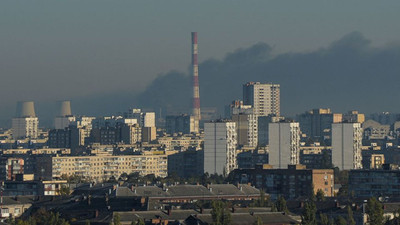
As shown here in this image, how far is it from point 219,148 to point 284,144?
5.94m

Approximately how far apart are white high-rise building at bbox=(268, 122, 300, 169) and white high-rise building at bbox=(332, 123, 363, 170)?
11.0 feet

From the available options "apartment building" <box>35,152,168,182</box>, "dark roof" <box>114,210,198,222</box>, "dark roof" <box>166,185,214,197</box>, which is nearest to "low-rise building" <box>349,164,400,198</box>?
"dark roof" <box>166,185,214,197</box>

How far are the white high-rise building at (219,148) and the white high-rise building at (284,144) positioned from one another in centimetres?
338

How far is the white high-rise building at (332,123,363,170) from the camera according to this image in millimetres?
156125

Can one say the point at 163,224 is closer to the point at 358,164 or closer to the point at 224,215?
the point at 224,215

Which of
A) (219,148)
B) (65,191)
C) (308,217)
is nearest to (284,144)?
(219,148)

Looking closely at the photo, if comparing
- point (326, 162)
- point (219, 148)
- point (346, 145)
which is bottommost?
point (326, 162)

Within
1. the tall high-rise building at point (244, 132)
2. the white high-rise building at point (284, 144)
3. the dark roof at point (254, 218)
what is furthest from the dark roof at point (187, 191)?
the tall high-rise building at point (244, 132)

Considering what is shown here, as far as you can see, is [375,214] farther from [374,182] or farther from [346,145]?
[346,145]

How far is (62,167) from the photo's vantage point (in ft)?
505

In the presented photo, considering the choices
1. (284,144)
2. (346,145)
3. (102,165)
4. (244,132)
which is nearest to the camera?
(284,144)

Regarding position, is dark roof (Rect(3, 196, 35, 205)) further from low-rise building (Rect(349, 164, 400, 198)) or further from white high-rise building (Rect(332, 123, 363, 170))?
white high-rise building (Rect(332, 123, 363, 170))

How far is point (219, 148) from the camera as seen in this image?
157125 mm

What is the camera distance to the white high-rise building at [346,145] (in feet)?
512
